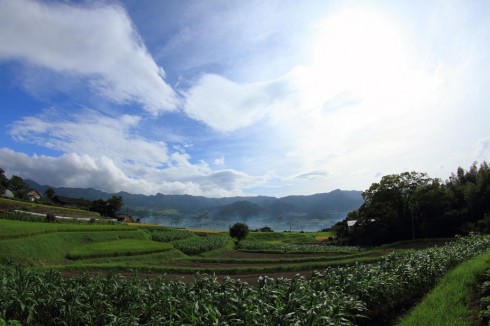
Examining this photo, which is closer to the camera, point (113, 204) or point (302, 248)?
point (302, 248)

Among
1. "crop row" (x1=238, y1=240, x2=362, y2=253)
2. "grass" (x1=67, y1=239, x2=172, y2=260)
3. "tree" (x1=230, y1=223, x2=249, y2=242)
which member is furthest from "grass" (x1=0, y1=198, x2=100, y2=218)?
"crop row" (x1=238, y1=240, x2=362, y2=253)

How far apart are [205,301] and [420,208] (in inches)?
2151

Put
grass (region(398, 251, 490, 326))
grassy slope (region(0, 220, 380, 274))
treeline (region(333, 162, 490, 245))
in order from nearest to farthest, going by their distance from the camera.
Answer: grass (region(398, 251, 490, 326))
grassy slope (region(0, 220, 380, 274))
treeline (region(333, 162, 490, 245))

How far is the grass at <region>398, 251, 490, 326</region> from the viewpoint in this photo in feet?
21.9

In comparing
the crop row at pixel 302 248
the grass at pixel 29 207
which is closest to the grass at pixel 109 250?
the crop row at pixel 302 248

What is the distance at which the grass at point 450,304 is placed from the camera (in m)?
6.67

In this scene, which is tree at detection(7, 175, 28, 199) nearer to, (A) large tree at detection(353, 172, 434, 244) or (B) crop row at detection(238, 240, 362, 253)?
(B) crop row at detection(238, 240, 362, 253)

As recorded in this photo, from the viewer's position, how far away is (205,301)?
247 inches

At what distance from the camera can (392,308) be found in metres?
8.77

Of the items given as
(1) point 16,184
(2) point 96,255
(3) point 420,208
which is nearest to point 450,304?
(2) point 96,255

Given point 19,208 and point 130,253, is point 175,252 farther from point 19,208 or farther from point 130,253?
point 19,208

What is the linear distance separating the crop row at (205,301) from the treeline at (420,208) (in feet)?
136

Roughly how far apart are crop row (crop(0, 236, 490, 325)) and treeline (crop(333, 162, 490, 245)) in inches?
1630

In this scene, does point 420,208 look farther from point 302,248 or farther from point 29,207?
point 29,207
